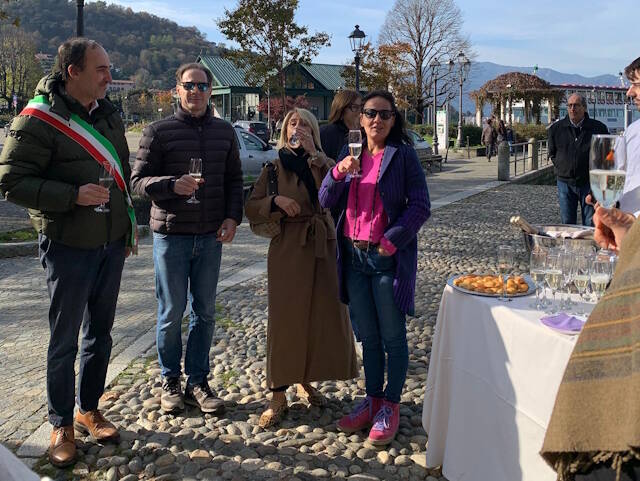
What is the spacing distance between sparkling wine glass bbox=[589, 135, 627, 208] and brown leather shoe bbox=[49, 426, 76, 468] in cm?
305

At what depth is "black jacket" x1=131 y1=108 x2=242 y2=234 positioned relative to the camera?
392cm

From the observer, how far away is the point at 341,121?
492 cm

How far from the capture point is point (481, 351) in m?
3.05

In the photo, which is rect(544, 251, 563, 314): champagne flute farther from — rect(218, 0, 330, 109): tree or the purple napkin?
rect(218, 0, 330, 109): tree

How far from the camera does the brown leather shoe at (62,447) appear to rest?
11.2 ft

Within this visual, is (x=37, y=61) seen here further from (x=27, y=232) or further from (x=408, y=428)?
(x=408, y=428)

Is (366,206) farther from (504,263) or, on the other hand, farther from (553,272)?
(553,272)

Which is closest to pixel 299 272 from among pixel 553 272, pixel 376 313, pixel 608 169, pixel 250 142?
pixel 376 313

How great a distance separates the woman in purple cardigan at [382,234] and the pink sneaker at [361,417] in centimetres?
8

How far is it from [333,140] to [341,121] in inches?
7.6

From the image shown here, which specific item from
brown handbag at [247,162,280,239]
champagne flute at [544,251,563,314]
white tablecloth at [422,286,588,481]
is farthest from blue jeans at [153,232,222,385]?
champagne flute at [544,251,563,314]

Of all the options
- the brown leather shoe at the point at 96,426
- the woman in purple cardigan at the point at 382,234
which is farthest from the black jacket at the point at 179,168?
the brown leather shoe at the point at 96,426

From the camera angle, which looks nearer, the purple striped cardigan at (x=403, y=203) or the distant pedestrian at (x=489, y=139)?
the purple striped cardigan at (x=403, y=203)

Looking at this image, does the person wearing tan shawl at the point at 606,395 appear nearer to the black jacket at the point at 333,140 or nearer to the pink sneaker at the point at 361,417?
the pink sneaker at the point at 361,417
